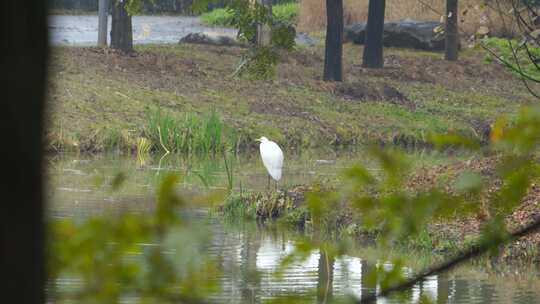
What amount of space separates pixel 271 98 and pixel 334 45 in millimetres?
2395

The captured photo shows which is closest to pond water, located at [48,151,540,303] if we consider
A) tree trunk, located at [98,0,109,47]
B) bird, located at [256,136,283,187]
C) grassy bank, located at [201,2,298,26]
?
bird, located at [256,136,283,187]

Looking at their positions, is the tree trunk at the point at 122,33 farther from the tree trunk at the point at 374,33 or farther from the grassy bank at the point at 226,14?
the grassy bank at the point at 226,14

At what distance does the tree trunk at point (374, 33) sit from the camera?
93.4 ft

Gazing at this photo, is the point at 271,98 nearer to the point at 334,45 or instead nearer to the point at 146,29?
the point at 334,45

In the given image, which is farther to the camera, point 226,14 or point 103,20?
point 226,14

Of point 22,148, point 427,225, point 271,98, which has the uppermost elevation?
point 22,148

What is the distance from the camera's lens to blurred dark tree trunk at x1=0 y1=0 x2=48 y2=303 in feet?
6.35

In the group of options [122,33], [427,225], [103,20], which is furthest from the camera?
[103,20]

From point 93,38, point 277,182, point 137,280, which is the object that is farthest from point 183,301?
point 93,38

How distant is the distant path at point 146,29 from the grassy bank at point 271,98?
4.42 meters

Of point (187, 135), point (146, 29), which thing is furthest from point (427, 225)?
point (146, 29)

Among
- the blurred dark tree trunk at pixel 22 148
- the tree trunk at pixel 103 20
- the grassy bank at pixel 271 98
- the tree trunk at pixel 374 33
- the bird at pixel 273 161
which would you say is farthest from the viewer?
the tree trunk at pixel 103 20

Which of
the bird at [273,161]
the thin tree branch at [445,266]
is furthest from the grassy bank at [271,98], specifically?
the thin tree branch at [445,266]

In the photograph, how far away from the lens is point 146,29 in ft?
124
